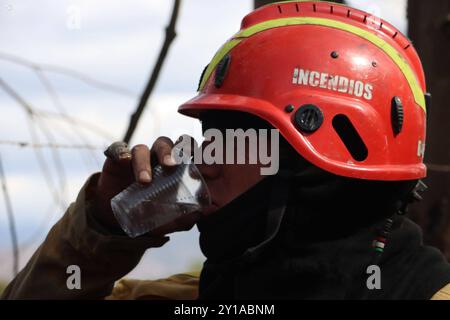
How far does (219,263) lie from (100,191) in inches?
18.0

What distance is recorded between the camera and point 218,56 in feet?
10.9

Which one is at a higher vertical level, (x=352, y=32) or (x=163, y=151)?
(x=352, y=32)

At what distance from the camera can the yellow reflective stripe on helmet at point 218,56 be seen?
329cm

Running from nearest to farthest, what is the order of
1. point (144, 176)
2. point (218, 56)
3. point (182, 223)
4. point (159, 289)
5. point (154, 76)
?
point (144, 176) < point (182, 223) < point (218, 56) < point (159, 289) < point (154, 76)

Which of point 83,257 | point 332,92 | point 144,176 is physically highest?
point 332,92

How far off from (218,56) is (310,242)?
67 cm

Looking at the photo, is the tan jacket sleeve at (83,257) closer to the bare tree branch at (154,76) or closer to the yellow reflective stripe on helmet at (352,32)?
the yellow reflective stripe on helmet at (352,32)

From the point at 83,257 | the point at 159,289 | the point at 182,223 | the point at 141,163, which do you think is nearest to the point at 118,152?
the point at 141,163

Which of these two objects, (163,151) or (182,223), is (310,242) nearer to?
(182,223)

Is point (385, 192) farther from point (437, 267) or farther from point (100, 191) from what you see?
point (100, 191)

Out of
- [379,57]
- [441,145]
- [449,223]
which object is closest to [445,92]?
[441,145]

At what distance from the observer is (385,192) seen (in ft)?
10.3

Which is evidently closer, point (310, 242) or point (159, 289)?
point (310, 242)

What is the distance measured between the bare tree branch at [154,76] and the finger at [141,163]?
1.01 metres
